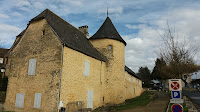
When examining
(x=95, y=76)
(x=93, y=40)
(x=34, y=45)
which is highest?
(x=93, y=40)

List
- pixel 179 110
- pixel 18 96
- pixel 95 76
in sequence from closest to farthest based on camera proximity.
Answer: pixel 179 110 → pixel 18 96 → pixel 95 76

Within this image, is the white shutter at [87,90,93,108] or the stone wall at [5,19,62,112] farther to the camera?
the white shutter at [87,90,93,108]

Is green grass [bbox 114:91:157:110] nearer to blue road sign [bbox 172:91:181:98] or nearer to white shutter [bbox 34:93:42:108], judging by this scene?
white shutter [bbox 34:93:42:108]

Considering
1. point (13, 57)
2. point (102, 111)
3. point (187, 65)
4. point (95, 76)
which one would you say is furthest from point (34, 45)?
point (187, 65)

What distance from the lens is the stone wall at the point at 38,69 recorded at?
11383 millimetres

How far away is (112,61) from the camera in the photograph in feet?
57.4

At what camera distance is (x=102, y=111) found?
1450 cm

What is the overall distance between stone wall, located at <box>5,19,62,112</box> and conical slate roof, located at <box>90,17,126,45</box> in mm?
6824

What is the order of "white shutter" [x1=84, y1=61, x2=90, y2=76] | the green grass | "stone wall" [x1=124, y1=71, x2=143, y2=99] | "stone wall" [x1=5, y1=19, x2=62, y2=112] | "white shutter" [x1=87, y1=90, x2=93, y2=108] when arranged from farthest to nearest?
"stone wall" [x1=124, y1=71, x2=143, y2=99] < the green grass < "white shutter" [x1=87, y1=90, x2=93, y2=108] < "white shutter" [x1=84, y1=61, x2=90, y2=76] < "stone wall" [x1=5, y1=19, x2=62, y2=112]

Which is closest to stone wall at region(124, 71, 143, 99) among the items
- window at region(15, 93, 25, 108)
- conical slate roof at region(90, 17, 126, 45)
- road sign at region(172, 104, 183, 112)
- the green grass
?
the green grass

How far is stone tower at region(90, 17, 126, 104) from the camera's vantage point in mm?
16938

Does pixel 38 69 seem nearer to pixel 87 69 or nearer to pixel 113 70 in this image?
pixel 87 69

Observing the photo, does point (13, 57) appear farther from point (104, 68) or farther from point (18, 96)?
point (104, 68)

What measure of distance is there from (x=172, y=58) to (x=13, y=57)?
48.6 ft
